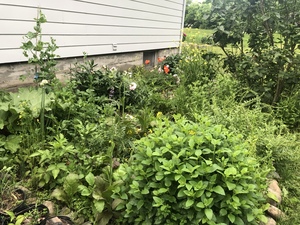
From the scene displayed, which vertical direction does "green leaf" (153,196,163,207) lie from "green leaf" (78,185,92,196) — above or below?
above

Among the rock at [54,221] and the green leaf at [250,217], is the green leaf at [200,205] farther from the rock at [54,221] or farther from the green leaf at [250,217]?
the rock at [54,221]

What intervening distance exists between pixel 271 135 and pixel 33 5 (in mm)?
3131

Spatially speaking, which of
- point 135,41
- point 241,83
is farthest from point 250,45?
point 135,41

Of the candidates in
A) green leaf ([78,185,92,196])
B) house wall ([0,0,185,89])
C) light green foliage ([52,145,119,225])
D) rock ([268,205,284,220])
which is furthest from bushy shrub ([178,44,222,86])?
green leaf ([78,185,92,196])

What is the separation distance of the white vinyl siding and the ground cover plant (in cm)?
67

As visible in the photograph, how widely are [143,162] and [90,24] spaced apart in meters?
3.38

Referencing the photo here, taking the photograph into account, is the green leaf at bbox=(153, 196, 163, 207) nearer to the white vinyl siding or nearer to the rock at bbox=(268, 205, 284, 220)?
the rock at bbox=(268, 205, 284, 220)

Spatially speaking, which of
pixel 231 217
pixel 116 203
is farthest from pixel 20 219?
pixel 231 217

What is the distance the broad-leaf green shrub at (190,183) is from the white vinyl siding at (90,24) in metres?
2.42

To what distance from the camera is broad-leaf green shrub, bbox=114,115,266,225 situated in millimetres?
1588

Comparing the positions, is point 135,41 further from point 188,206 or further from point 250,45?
point 188,206

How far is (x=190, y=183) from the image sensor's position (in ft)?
5.23

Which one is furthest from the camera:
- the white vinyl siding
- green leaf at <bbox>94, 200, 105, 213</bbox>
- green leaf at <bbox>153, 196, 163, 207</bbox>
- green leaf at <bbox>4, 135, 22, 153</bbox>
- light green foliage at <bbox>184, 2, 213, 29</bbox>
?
light green foliage at <bbox>184, 2, 213, 29</bbox>

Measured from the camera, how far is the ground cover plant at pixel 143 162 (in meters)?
1.63
